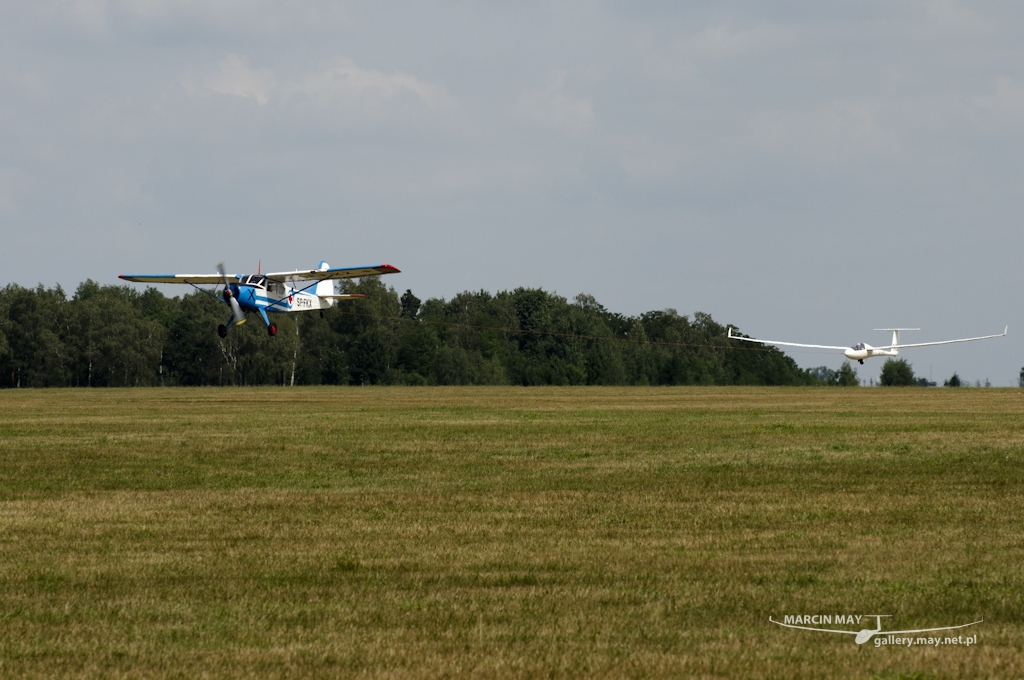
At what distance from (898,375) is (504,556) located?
9125 centimetres

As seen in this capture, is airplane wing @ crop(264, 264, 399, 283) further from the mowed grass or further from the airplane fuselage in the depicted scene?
the mowed grass

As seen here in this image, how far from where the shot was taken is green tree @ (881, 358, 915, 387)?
9844cm

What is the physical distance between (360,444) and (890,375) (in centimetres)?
7799

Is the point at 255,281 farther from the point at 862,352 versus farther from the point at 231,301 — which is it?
the point at 862,352

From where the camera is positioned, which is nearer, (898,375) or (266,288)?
(266,288)

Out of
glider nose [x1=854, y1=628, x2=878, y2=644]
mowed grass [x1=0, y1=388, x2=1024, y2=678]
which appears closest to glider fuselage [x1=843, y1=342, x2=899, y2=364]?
mowed grass [x1=0, y1=388, x2=1024, y2=678]

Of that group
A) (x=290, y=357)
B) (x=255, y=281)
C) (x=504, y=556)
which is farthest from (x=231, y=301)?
(x=290, y=357)

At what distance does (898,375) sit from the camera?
9881 centimetres

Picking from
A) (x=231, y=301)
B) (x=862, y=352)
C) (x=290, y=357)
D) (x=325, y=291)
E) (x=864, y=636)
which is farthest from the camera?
(x=290, y=357)

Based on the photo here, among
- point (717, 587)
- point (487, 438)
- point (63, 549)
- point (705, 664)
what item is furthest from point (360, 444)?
point (705, 664)

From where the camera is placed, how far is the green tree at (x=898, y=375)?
323 ft

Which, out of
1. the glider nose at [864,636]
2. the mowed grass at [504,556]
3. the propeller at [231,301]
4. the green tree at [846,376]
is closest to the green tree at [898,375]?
the green tree at [846,376]

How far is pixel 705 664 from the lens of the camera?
887cm

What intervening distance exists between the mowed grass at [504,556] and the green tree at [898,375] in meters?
72.5
